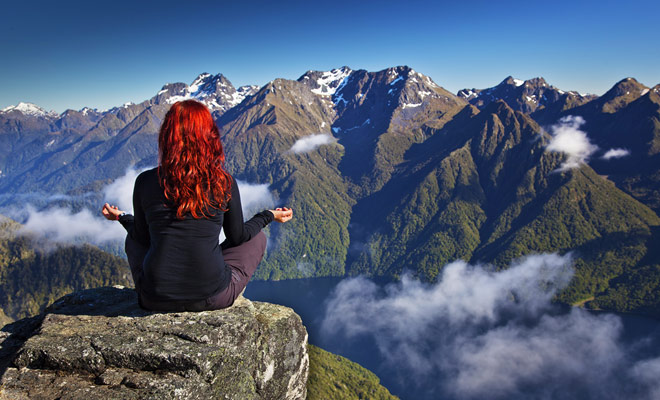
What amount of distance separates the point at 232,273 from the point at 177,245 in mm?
1585

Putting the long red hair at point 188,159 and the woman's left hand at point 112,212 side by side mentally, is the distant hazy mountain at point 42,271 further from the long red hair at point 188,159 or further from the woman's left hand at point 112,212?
the long red hair at point 188,159

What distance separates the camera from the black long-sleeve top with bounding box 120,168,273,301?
5.81 meters

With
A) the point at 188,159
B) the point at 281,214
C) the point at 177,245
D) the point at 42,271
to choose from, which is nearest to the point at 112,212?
the point at 177,245

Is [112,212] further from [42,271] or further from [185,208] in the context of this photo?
[42,271]

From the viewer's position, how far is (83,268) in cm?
18525

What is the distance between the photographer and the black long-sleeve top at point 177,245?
5.81 m

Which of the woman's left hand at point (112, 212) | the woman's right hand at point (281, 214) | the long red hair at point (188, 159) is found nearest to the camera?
the long red hair at point (188, 159)

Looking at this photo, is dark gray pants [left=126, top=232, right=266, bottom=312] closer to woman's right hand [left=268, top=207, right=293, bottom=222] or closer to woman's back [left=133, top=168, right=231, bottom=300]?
woman's back [left=133, top=168, right=231, bottom=300]

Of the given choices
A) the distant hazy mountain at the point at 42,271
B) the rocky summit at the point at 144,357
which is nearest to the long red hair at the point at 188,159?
the rocky summit at the point at 144,357

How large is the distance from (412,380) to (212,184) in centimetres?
22170

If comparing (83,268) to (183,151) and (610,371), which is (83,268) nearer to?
(183,151)

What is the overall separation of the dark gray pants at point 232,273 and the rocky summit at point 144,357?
21 cm

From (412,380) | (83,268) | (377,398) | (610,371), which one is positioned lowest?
(83,268)

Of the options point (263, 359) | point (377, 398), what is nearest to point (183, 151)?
point (263, 359)
